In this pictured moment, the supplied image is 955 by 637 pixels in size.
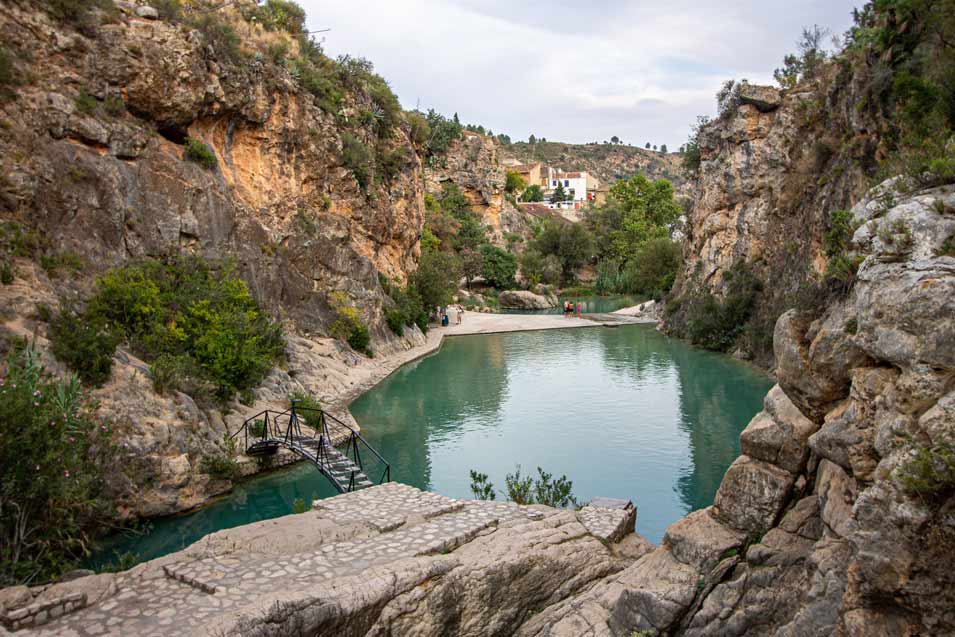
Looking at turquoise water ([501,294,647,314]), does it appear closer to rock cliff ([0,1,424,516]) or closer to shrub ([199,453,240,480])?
rock cliff ([0,1,424,516])

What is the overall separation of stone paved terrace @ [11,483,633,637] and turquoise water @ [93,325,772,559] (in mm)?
3633

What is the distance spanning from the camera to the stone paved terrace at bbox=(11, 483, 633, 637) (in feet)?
23.0

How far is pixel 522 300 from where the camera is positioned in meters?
57.1

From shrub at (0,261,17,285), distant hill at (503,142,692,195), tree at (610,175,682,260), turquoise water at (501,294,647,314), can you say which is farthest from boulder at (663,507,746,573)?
distant hill at (503,142,692,195)

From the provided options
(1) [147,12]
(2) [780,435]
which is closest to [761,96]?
(1) [147,12]

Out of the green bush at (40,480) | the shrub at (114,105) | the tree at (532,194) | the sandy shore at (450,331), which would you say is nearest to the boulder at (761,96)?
the sandy shore at (450,331)

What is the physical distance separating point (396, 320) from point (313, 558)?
24.4 metres

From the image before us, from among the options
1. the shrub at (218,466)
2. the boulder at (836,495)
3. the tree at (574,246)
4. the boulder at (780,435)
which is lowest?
the shrub at (218,466)

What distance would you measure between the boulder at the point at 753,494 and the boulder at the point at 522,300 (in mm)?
48408

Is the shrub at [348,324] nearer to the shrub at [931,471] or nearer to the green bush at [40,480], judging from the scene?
the green bush at [40,480]

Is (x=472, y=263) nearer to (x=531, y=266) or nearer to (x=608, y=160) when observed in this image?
(x=531, y=266)

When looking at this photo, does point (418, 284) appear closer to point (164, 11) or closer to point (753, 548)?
point (164, 11)

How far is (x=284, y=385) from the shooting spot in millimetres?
19281

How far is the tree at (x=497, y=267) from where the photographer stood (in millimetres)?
61156
